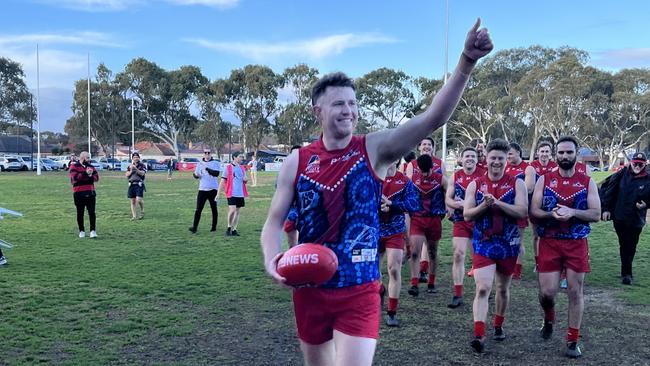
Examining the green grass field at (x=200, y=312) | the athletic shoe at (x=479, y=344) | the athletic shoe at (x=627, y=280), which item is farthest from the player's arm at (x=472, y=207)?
the athletic shoe at (x=627, y=280)

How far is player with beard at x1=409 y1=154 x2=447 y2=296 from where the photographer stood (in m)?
8.36

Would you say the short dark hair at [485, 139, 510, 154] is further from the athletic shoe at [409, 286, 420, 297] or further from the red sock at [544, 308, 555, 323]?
the athletic shoe at [409, 286, 420, 297]

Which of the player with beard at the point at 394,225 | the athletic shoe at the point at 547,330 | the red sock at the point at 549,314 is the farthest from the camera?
the player with beard at the point at 394,225

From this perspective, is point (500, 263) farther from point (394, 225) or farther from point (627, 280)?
point (627, 280)

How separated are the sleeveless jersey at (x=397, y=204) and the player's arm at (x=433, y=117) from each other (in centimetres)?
390

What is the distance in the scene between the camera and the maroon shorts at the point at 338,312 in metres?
3.06

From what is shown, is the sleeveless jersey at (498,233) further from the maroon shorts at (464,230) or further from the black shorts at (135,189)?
the black shorts at (135,189)

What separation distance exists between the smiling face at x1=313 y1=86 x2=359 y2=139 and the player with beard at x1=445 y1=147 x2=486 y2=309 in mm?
4935

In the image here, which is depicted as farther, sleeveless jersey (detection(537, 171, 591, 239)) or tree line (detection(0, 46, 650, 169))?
tree line (detection(0, 46, 650, 169))

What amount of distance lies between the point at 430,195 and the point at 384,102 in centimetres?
6634

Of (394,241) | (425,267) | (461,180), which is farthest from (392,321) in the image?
(425,267)

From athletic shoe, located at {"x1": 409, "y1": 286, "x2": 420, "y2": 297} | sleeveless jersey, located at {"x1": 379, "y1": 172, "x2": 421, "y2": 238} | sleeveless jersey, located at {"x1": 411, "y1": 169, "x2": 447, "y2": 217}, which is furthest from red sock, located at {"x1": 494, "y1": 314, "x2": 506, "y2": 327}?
sleeveless jersey, located at {"x1": 411, "y1": 169, "x2": 447, "y2": 217}

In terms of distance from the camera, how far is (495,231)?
595 cm

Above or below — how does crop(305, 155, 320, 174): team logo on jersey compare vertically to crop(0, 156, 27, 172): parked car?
above
